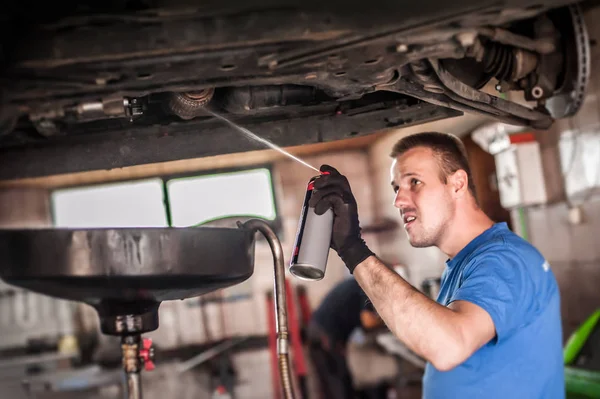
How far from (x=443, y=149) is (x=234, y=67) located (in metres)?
0.62

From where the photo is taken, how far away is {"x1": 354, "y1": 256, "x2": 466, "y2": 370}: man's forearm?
96cm

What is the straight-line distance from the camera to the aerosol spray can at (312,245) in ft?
3.40

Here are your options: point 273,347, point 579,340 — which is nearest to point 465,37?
point 579,340

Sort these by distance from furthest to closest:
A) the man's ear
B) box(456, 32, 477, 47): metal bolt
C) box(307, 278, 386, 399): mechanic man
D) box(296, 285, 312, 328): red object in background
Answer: box(296, 285, 312, 328): red object in background
box(307, 278, 386, 399): mechanic man
the man's ear
box(456, 32, 477, 47): metal bolt

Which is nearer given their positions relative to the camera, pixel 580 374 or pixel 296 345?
pixel 580 374

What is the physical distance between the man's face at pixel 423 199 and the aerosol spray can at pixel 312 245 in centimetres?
25

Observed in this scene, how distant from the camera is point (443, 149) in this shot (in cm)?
128

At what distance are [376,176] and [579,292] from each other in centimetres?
279

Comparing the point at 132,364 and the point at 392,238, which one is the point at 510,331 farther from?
the point at 392,238

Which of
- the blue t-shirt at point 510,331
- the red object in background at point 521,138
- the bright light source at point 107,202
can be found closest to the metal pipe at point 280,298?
the blue t-shirt at point 510,331

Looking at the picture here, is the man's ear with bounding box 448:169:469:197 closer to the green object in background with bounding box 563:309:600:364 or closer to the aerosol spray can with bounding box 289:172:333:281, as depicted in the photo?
the aerosol spray can with bounding box 289:172:333:281

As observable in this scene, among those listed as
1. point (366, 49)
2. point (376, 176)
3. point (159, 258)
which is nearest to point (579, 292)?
point (366, 49)

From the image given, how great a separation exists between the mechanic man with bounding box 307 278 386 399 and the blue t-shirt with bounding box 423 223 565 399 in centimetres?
262

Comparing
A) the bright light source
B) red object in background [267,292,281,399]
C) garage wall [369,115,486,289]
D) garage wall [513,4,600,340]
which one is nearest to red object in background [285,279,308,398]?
red object in background [267,292,281,399]
